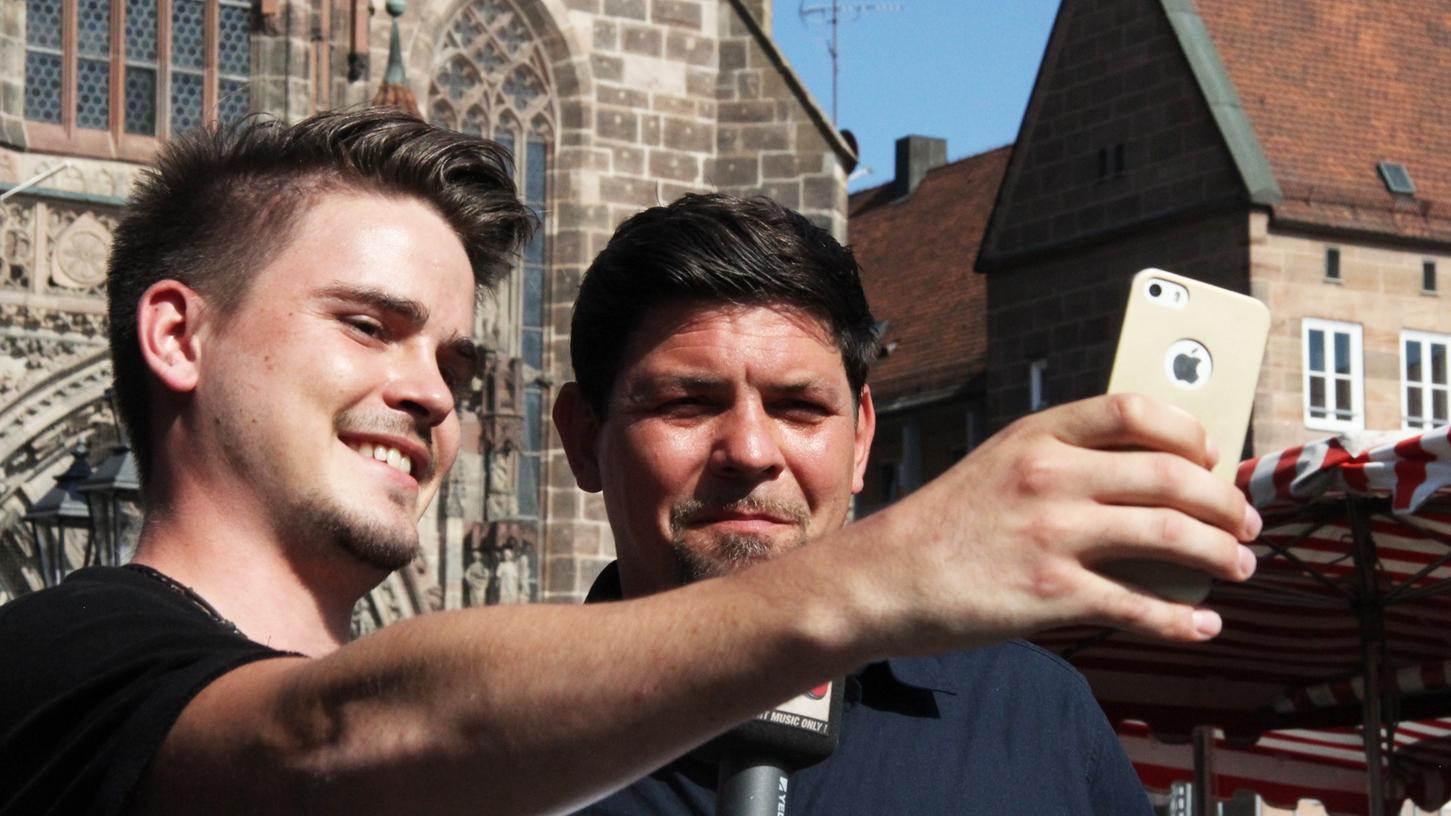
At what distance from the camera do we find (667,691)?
65.6 inches

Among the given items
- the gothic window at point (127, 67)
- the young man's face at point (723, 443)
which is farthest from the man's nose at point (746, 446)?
the gothic window at point (127, 67)

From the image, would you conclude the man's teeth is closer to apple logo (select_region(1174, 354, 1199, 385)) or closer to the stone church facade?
apple logo (select_region(1174, 354, 1199, 385))

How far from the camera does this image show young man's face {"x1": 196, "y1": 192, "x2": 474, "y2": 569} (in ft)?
7.94

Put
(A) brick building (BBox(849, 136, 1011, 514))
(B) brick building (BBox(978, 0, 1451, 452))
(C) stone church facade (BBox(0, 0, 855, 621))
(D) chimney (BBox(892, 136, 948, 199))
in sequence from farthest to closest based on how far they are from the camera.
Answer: (D) chimney (BBox(892, 136, 948, 199)) < (A) brick building (BBox(849, 136, 1011, 514)) < (B) brick building (BBox(978, 0, 1451, 452)) < (C) stone church facade (BBox(0, 0, 855, 621))

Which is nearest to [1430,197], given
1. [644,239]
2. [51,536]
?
[51,536]

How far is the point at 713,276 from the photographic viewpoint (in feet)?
10.1

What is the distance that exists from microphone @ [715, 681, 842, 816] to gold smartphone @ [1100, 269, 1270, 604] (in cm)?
60

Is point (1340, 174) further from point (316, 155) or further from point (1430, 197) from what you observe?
point (316, 155)

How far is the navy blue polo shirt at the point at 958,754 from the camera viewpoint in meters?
2.68

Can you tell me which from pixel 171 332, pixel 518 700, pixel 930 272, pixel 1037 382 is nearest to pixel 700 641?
pixel 518 700

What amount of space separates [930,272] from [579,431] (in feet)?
115

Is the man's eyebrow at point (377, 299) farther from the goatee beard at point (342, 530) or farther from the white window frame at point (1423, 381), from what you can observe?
the white window frame at point (1423, 381)

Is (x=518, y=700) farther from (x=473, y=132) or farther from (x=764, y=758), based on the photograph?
(x=473, y=132)

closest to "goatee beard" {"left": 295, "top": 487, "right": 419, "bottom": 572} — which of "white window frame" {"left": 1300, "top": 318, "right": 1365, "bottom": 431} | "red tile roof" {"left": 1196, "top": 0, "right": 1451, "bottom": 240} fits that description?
"white window frame" {"left": 1300, "top": 318, "right": 1365, "bottom": 431}
